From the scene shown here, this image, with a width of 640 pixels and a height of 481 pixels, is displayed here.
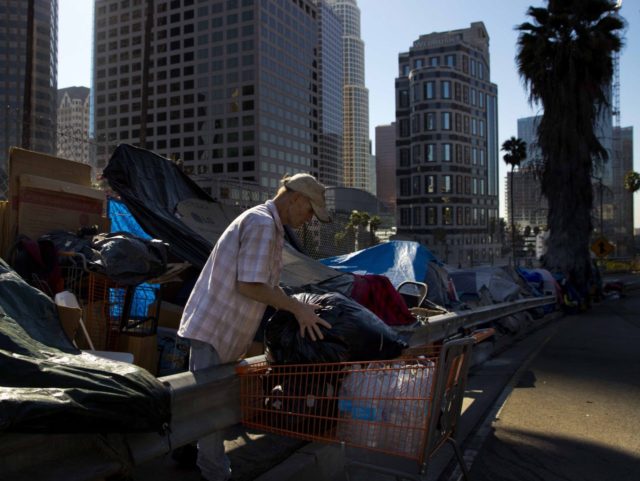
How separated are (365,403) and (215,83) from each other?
13067 cm

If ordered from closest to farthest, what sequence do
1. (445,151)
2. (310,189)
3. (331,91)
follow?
(310,189) < (445,151) < (331,91)

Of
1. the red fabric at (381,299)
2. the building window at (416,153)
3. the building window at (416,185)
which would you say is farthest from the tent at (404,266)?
the building window at (416,153)

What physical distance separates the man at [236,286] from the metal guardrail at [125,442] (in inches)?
8.9

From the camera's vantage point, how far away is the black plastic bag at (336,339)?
2904 millimetres

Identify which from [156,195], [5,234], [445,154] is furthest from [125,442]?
[445,154]

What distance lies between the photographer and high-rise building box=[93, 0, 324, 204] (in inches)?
4840

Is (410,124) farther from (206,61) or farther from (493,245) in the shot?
(206,61)

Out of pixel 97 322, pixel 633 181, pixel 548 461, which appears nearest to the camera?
pixel 548 461

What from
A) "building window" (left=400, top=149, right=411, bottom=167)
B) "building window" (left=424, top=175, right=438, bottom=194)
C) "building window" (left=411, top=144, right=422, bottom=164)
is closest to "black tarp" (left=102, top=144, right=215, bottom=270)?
"building window" (left=424, top=175, right=438, bottom=194)

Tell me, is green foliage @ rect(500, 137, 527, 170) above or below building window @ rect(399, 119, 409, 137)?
below

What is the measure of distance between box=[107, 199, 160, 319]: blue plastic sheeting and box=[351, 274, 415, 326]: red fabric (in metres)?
2.19

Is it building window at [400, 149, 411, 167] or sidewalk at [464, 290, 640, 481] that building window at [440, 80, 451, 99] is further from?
sidewalk at [464, 290, 640, 481]

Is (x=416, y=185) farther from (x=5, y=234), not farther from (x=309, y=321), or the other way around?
(x=309, y=321)

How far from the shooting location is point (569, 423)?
5.02 metres
